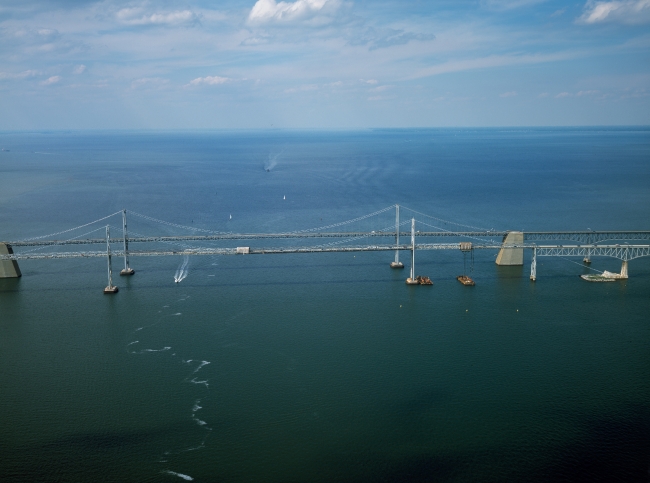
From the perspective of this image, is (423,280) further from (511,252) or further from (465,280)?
(511,252)

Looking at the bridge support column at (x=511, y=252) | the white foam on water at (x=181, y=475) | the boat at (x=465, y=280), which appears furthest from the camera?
the bridge support column at (x=511, y=252)

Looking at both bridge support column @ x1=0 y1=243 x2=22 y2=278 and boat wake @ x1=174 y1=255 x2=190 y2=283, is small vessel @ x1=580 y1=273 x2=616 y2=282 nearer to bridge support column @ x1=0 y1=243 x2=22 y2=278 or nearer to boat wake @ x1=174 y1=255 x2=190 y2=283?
boat wake @ x1=174 y1=255 x2=190 y2=283

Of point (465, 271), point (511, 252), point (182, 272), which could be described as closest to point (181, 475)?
point (182, 272)

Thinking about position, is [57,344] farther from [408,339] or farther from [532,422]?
[532,422]

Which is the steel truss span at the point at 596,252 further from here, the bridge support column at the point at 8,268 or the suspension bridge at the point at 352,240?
the bridge support column at the point at 8,268

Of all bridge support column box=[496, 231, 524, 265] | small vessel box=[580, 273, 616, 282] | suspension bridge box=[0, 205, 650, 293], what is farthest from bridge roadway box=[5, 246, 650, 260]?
small vessel box=[580, 273, 616, 282]

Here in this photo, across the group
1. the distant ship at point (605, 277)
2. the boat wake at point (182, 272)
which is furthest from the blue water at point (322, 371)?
the distant ship at point (605, 277)

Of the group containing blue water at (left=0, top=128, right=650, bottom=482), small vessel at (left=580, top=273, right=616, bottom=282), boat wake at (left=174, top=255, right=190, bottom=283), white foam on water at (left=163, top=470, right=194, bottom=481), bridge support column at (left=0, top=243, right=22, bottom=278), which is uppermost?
bridge support column at (left=0, top=243, right=22, bottom=278)
